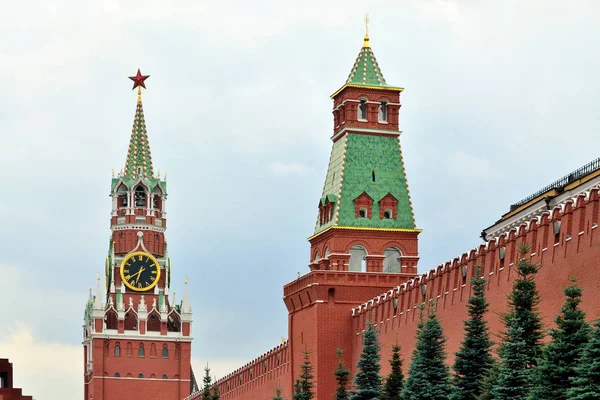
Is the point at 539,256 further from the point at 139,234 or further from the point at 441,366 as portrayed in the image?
the point at 139,234

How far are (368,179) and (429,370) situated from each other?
909 inches

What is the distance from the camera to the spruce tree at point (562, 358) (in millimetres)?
34969

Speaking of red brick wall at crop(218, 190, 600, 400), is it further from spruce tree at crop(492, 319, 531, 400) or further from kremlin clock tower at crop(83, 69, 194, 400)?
kremlin clock tower at crop(83, 69, 194, 400)

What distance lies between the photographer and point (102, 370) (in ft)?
424

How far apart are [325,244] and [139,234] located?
6773cm

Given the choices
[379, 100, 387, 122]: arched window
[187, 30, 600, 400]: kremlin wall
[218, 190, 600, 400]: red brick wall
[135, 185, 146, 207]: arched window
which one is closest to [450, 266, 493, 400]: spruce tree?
[218, 190, 600, 400]: red brick wall

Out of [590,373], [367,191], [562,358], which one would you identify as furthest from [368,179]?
[590,373]

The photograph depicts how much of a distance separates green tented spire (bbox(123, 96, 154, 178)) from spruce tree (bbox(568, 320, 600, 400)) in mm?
103275

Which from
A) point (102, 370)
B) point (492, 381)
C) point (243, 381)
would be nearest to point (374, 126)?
point (243, 381)

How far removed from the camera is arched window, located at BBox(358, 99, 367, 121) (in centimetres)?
6731

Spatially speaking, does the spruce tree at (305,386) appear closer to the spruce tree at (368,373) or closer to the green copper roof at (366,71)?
the spruce tree at (368,373)

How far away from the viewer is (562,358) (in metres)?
35.2

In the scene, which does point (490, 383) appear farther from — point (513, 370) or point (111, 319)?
point (111, 319)

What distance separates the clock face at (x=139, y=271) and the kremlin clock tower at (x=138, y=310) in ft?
0.27
